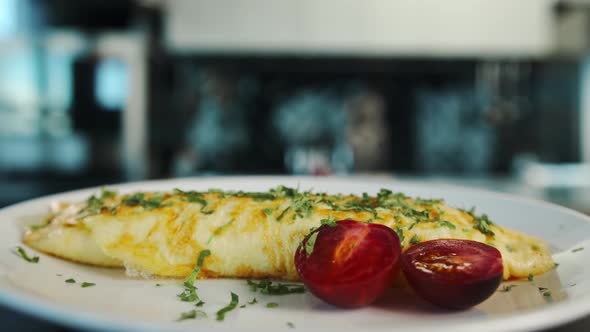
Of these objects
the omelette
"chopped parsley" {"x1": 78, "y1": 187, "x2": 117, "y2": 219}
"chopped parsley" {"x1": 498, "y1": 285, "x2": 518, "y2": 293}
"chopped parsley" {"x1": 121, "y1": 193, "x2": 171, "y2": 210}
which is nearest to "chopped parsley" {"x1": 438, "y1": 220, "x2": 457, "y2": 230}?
the omelette

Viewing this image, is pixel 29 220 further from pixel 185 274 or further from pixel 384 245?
pixel 384 245

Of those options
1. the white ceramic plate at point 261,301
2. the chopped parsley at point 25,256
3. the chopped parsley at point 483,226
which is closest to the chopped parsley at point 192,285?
the white ceramic plate at point 261,301

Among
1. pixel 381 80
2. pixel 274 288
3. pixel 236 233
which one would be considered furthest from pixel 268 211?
pixel 381 80

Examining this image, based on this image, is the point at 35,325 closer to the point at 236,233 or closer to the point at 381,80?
the point at 236,233

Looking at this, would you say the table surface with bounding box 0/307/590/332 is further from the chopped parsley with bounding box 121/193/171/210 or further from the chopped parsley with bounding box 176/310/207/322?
the chopped parsley with bounding box 121/193/171/210

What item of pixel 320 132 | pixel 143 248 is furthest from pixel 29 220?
pixel 320 132

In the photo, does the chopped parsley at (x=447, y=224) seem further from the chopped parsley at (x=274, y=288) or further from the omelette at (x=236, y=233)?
the chopped parsley at (x=274, y=288)
